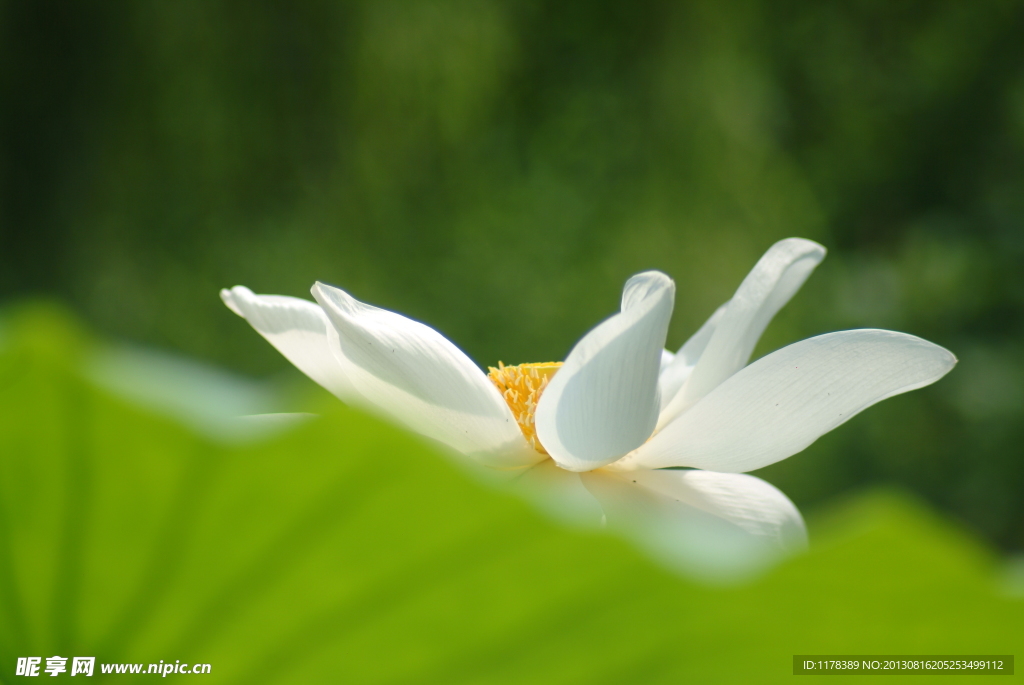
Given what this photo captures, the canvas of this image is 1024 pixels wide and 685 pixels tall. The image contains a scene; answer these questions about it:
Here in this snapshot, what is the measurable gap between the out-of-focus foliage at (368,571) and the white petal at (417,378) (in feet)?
0.44

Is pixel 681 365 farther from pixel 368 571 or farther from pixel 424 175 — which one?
pixel 424 175

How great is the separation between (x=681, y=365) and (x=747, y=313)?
0.16 feet

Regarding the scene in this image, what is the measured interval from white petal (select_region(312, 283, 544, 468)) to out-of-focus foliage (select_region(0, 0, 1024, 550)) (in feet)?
3.00

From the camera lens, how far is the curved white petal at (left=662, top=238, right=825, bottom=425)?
0.21 meters

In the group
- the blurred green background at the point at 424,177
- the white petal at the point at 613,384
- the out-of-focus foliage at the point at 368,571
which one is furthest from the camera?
the blurred green background at the point at 424,177

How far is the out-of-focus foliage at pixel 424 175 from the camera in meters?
1.15

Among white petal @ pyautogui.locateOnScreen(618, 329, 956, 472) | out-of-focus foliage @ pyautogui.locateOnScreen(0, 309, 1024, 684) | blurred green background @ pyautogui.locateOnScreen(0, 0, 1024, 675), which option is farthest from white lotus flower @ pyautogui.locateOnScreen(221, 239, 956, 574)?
blurred green background @ pyautogui.locateOnScreen(0, 0, 1024, 675)

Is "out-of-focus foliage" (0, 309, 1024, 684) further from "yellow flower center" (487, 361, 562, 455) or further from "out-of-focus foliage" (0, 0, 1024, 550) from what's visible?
"out-of-focus foliage" (0, 0, 1024, 550)

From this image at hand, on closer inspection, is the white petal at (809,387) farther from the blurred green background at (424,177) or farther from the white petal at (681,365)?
the blurred green background at (424,177)

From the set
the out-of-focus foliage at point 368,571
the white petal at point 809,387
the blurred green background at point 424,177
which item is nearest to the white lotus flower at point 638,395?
the white petal at point 809,387

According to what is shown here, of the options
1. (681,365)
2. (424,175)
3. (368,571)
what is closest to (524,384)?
(681,365)

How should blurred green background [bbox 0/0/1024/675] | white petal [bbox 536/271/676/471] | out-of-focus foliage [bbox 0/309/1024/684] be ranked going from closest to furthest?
out-of-focus foliage [bbox 0/309/1024/684] → white petal [bbox 536/271/676/471] → blurred green background [bbox 0/0/1024/675]

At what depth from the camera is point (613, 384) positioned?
177mm

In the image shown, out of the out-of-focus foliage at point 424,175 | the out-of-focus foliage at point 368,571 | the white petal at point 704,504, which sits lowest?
the out-of-focus foliage at point 368,571
